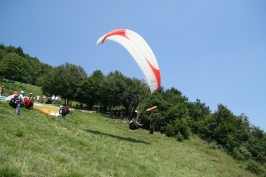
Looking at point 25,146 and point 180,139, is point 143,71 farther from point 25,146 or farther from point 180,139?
point 180,139

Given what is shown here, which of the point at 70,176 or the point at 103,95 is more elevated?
the point at 103,95

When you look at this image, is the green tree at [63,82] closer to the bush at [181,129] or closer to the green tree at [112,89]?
the green tree at [112,89]

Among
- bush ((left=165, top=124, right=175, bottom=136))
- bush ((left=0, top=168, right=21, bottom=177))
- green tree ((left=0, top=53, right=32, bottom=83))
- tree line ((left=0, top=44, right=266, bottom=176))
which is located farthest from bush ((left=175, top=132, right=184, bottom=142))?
green tree ((left=0, top=53, right=32, bottom=83))

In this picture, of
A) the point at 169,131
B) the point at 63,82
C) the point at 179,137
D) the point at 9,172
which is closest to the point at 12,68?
the point at 63,82

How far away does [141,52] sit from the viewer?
16.5 meters

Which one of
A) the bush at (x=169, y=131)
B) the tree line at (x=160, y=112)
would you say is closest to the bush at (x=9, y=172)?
the tree line at (x=160, y=112)

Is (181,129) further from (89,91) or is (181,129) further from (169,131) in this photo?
(89,91)

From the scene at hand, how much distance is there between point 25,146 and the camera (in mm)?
7344

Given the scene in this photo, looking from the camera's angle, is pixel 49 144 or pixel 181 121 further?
pixel 181 121

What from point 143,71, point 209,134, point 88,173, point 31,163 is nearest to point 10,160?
point 31,163

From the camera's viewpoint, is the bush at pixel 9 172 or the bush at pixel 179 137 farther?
the bush at pixel 179 137

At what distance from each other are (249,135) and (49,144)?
154 ft

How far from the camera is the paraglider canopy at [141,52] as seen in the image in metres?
16.4

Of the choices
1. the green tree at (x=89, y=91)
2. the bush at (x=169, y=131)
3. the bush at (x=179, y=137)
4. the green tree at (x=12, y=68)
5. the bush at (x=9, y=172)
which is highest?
the green tree at (x=12, y=68)
